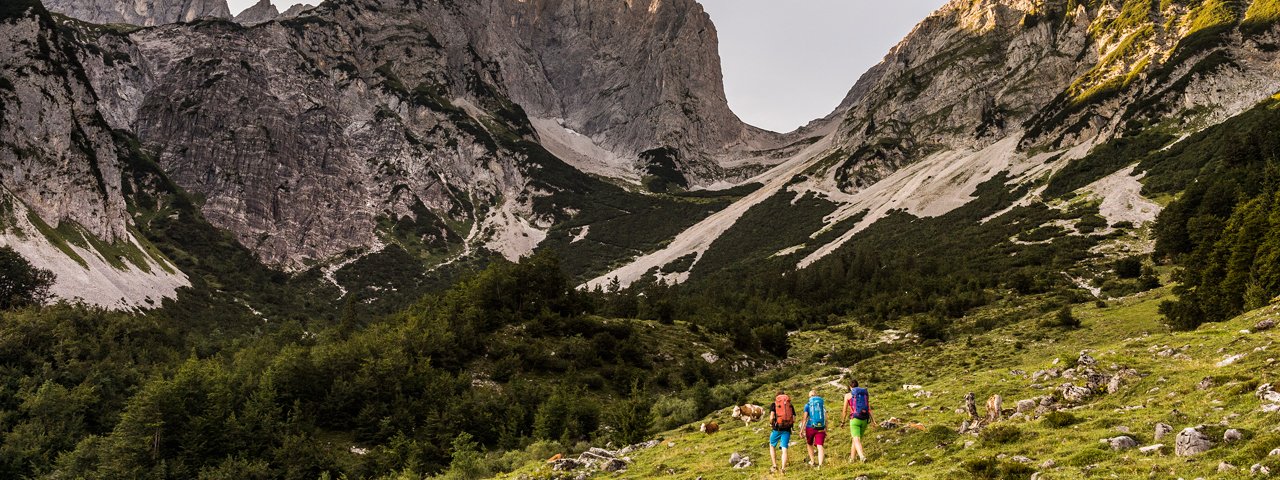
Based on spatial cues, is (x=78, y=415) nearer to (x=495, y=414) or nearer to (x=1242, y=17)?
(x=495, y=414)

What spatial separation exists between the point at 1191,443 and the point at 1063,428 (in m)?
4.03

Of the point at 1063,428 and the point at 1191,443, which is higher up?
the point at 1191,443

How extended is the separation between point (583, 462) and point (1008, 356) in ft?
97.8

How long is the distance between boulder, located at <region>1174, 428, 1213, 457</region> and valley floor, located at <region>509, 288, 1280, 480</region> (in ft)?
0.53

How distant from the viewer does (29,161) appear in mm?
137750

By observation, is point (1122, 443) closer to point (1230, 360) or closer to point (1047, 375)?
point (1230, 360)

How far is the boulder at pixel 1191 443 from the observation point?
10.6 m

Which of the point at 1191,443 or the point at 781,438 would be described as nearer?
the point at 1191,443

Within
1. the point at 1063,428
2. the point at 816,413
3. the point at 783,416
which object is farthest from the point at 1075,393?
the point at 783,416

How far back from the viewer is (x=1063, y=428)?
1459 centimetres

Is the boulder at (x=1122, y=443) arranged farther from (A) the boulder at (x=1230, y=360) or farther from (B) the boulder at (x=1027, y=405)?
(A) the boulder at (x=1230, y=360)

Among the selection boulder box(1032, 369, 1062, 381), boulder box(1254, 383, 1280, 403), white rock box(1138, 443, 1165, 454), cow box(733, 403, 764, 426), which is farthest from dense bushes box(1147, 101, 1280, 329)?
white rock box(1138, 443, 1165, 454)

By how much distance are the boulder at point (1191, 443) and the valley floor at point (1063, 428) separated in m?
0.16

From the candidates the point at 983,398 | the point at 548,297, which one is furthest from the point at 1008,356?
the point at 548,297
